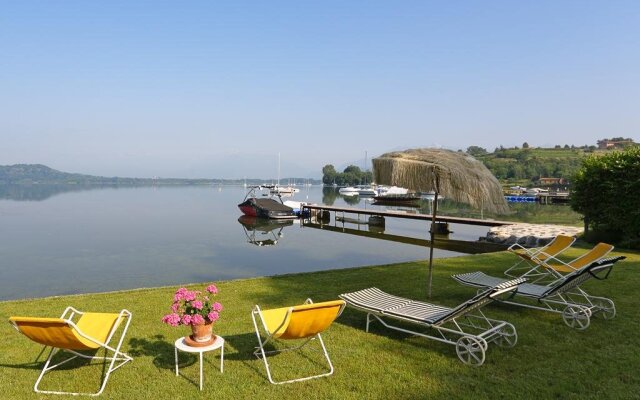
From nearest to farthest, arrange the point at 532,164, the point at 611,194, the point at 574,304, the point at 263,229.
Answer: the point at 574,304
the point at 611,194
the point at 263,229
the point at 532,164

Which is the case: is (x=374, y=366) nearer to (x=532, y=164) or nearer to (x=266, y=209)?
(x=266, y=209)

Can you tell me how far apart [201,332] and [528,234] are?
1779 centimetres

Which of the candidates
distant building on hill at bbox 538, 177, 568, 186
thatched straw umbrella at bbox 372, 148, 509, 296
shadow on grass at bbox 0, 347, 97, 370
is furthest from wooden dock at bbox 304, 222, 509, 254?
distant building on hill at bbox 538, 177, 568, 186

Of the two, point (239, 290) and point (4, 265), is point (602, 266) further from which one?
point (4, 265)

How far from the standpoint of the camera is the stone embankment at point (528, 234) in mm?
17656

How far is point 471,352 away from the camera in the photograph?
457 centimetres

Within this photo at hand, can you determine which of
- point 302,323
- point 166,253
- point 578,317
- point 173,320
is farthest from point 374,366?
point 166,253

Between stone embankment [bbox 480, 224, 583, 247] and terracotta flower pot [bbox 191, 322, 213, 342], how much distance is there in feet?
53.0

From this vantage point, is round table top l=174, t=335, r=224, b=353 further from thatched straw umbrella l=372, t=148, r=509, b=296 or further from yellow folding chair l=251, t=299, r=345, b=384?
thatched straw umbrella l=372, t=148, r=509, b=296

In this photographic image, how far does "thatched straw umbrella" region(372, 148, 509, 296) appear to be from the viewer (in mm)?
6660

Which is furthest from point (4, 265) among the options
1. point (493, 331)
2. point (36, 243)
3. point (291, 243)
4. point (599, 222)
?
point (599, 222)

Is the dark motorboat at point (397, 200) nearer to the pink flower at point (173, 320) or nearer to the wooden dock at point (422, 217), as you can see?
the wooden dock at point (422, 217)

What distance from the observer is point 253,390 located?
13.2 feet

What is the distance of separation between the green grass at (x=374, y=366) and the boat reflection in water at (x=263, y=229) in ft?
56.7
